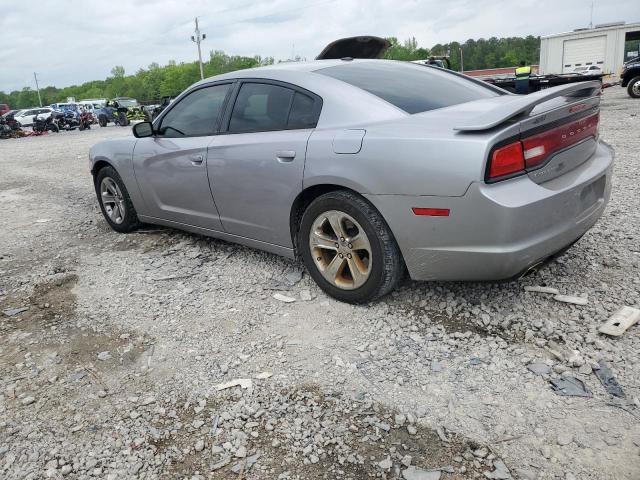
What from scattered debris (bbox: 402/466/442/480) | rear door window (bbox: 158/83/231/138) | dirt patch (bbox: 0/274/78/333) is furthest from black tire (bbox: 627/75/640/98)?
scattered debris (bbox: 402/466/442/480)

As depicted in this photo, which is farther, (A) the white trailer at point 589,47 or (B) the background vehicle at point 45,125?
(A) the white trailer at point 589,47

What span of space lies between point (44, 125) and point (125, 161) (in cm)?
2591

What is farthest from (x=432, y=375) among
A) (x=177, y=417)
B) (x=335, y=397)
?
(x=177, y=417)

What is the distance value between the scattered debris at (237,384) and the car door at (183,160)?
5.47ft

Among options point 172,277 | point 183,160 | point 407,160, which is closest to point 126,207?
point 183,160

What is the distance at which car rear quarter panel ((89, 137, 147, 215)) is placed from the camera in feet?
15.9

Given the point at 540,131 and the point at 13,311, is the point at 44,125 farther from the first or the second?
the point at 540,131

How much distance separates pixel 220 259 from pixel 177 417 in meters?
2.04

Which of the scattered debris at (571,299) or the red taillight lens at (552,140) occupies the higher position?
the red taillight lens at (552,140)

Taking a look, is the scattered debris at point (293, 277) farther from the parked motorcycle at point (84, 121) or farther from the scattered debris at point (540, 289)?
the parked motorcycle at point (84, 121)

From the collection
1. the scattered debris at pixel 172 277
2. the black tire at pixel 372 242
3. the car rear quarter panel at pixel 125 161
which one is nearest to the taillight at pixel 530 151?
the black tire at pixel 372 242

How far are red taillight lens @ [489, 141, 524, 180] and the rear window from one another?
0.74 meters

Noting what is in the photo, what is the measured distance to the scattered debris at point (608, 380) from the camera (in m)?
2.35

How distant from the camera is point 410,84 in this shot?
351 centimetres
